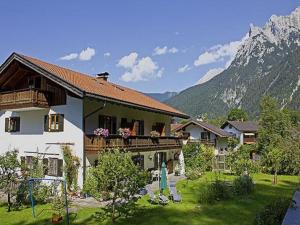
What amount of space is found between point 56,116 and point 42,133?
1821 millimetres

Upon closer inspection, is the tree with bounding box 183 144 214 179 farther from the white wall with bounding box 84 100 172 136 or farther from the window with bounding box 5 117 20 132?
the window with bounding box 5 117 20 132

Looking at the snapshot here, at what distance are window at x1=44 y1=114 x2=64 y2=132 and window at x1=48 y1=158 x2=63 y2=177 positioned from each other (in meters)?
1.92

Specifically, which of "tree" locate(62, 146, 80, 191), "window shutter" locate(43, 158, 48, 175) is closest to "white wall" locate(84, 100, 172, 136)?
"tree" locate(62, 146, 80, 191)

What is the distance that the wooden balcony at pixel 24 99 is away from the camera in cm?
2211

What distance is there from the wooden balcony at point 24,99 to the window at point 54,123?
34.6 inches

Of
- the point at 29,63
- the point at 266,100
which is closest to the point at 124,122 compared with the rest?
the point at 29,63

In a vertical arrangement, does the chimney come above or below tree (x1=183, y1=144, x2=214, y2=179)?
above

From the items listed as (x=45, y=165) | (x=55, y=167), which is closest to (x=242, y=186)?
(x=55, y=167)

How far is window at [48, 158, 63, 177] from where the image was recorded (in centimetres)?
2225

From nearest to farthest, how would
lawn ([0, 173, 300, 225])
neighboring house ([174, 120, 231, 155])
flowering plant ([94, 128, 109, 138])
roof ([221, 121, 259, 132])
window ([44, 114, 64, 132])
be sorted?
lawn ([0, 173, 300, 225])
flowering plant ([94, 128, 109, 138])
window ([44, 114, 64, 132])
neighboring house ([174, 120, 231, 155])
roof ([221, 121, 259, 132])

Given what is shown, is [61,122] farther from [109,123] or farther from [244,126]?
[244,126]

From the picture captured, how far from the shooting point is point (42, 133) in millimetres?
23781

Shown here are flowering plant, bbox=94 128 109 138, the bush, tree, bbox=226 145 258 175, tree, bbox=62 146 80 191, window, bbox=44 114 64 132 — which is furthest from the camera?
tree, bbox=226 145 258 175

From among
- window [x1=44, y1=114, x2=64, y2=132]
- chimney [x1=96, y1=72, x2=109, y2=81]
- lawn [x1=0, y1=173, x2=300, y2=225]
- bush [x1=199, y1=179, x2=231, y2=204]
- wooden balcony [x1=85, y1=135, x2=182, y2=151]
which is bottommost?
lawn [x1=0, y1=173, x2=300, y2=225]
